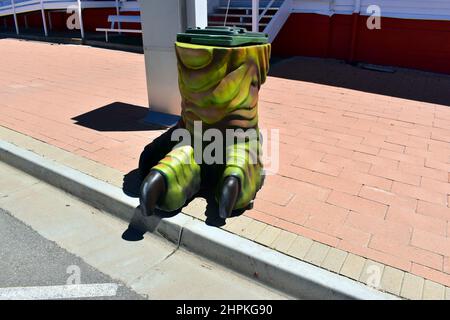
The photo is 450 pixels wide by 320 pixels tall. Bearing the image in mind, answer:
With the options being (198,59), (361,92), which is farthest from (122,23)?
(198,59)

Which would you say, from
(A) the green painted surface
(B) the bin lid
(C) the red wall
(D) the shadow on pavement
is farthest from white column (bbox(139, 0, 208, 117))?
(C) the red wall

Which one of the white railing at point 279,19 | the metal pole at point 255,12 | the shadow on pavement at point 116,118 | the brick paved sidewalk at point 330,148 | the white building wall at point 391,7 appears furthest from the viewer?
the white railing at point 279,19

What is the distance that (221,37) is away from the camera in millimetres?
3113

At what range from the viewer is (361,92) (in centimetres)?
708

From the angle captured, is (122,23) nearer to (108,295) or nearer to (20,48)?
(20,48)

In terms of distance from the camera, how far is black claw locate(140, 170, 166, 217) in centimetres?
300

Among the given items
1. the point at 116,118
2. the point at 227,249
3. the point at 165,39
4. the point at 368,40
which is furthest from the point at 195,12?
the point at 368,40

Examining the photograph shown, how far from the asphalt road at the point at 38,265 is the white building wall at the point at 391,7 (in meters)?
8.35

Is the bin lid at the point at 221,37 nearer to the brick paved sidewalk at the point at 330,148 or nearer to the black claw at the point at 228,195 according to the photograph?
the black claw at the point at 228,195

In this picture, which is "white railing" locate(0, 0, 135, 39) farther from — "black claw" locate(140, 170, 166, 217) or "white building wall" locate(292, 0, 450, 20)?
"black claw" locate(140, 170, 166, 217)

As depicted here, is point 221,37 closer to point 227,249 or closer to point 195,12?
point 227,249

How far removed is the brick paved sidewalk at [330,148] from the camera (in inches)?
115

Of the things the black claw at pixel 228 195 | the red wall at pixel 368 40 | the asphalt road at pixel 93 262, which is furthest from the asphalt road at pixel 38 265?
the red wall at pixel 368 40

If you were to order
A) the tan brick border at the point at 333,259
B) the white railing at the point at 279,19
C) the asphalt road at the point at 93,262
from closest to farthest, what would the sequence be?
1. the tan brick border at the point at 333,259
2. the asphalt road at the point at 93,262
3. the white railing at the point at 279,19
